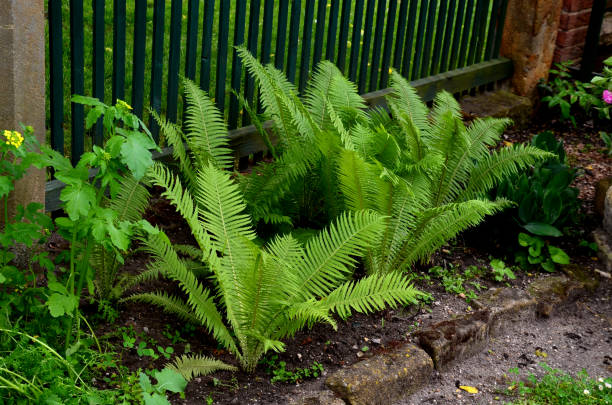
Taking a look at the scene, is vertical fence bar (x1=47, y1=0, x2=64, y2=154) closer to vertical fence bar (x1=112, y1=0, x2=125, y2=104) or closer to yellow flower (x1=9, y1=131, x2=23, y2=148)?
vertical fence bar (x1=112, y1=0, x2=125, y2=104)

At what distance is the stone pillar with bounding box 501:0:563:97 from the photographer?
6.47 meters

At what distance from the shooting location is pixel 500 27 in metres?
6.80

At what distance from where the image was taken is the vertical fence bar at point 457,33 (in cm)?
640

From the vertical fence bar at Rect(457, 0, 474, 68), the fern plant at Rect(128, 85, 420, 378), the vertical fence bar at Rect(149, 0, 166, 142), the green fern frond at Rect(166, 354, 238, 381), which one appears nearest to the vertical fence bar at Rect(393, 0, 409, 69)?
the vertical fence bar at Rect(457, 0, 474, 68)

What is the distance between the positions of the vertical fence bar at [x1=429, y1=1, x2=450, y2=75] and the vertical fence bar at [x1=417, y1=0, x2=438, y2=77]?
70mm

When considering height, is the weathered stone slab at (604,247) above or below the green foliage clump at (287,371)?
above

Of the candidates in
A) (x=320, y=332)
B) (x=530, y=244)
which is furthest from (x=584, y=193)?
(x=320, y=332)

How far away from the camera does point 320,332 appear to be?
3.59m

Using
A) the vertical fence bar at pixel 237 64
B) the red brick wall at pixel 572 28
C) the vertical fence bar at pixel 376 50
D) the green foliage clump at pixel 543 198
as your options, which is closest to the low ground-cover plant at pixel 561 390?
the green foliage clump at pixel 543 198

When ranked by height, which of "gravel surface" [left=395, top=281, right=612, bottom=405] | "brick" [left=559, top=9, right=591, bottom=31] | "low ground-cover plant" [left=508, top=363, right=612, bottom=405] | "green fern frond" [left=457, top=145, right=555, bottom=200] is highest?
"brick" [left=559, top=9, right=591, bottom=31]

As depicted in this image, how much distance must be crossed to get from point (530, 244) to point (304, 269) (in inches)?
67.4

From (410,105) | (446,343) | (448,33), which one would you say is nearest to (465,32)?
(448,33)

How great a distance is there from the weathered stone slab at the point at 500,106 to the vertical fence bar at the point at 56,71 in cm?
354

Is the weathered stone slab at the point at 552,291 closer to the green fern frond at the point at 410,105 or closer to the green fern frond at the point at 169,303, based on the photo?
the green fern frond at the point at 410,105
